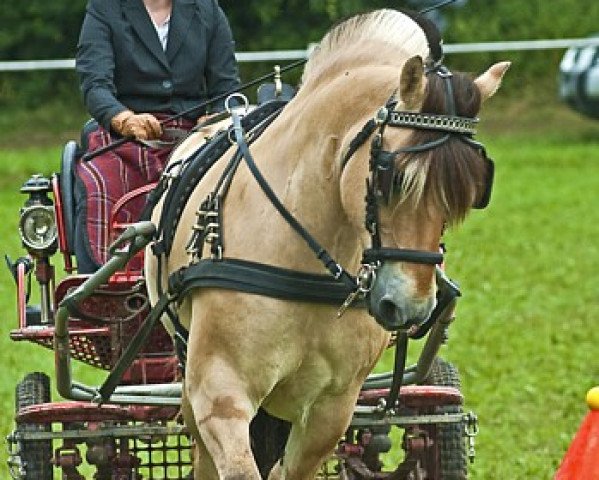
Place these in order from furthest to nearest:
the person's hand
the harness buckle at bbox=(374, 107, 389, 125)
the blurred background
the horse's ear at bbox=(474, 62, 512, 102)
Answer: the blurred background
the person's hand
the horse's ear at bbox=(474, 62, 512, 102)
the harness buckle at bbox=(374, 107, 389, 125)

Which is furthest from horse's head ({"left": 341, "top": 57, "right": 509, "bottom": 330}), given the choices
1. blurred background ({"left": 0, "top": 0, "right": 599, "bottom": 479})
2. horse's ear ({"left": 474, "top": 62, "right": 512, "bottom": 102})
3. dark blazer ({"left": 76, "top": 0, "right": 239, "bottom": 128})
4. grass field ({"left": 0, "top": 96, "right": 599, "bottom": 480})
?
grass field ({"left": 0, "top": 96, "right": 599, "bottom": 480})

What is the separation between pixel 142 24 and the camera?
252 inches

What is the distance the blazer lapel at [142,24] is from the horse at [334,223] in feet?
3.46

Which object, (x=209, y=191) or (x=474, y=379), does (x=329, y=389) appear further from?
(x=474, y=379)

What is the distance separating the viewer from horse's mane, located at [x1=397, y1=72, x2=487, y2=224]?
462cm

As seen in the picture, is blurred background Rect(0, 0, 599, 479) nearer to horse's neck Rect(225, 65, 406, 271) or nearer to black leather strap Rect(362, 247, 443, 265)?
horse's neck Rect(225, 65, 406, 271)

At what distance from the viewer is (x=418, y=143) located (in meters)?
4.65

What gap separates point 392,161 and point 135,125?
178 cm

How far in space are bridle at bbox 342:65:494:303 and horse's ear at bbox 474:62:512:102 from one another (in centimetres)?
13

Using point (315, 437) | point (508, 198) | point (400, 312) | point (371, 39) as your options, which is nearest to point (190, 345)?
point (315, 437)

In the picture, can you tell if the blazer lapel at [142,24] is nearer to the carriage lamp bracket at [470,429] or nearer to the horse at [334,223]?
the horse at [334,223]

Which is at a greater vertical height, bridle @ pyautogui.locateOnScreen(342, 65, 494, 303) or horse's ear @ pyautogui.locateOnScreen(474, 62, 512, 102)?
horse's ear @ pyautogui.locateOnScreen(474, 62, 512, 102)

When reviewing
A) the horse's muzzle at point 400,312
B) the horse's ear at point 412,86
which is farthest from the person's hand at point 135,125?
the horse's muzzle at point 400,312

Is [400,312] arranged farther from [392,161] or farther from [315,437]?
[315,437]
